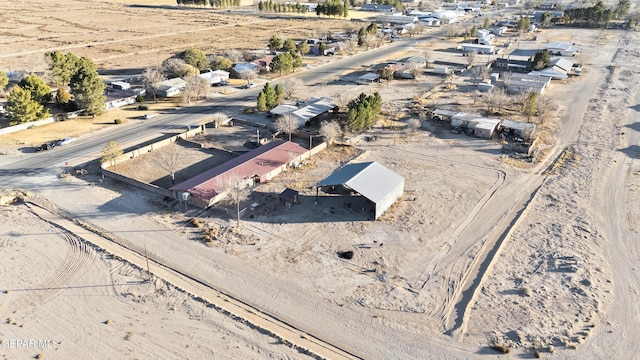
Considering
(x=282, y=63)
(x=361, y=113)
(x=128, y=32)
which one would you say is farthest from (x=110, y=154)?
(x=128, y=32)

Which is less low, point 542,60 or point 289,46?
point 289,46

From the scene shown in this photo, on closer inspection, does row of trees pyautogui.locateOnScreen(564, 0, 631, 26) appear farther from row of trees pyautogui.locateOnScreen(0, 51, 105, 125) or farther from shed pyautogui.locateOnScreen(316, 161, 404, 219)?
row of trees pyautogui.locateOnScreen(0, 51, 105, 125)

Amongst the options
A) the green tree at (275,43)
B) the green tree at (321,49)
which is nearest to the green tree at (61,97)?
the green tree at (275,43)

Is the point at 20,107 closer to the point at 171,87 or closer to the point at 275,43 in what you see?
the point at 171,87

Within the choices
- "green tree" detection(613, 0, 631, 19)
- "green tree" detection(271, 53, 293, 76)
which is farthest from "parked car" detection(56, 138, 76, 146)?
"green tree" detection(613, 0, 631, 19)

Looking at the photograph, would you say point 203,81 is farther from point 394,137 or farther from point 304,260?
point 304,260

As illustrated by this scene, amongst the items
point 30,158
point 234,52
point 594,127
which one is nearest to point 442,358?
point 30,158
